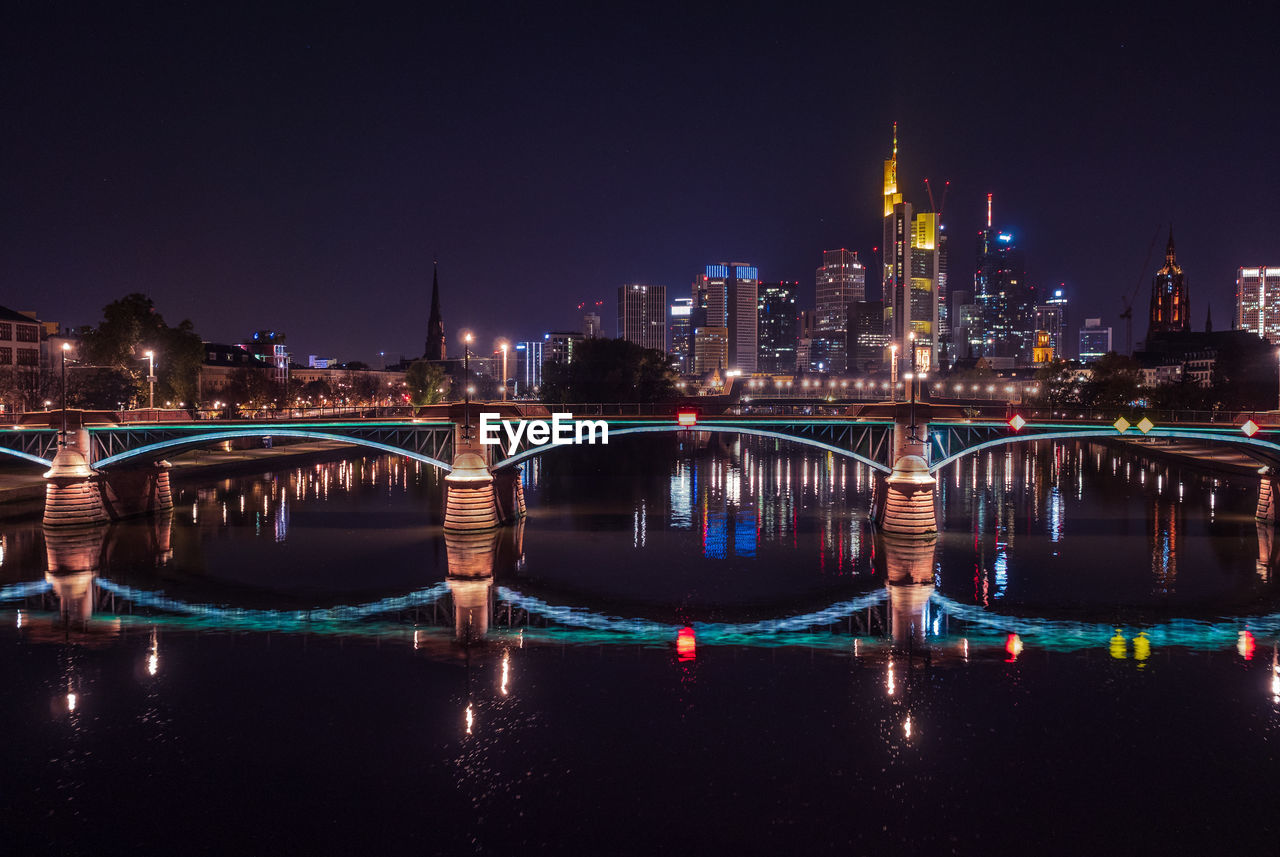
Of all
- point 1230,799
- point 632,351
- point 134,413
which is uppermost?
point 632,351

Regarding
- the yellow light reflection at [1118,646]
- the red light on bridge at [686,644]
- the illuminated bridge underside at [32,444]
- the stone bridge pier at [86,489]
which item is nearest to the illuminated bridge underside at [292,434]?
the stone bridge pier at [86,489]

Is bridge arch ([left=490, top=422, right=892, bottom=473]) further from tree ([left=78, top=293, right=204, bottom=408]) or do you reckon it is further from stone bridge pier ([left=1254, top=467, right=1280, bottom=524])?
tree ([left=78, top=293, right=204, bottom=408])

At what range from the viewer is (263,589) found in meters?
41.4

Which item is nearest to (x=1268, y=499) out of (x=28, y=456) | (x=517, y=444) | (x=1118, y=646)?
(x=1118, y=646)

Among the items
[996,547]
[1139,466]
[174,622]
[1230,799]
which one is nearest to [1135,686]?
[1230,799]

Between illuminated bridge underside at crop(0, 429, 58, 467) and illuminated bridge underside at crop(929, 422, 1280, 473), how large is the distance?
57.8m

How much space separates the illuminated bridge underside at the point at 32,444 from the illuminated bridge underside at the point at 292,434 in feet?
10.4

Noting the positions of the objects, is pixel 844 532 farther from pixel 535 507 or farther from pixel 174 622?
pixel 174 622

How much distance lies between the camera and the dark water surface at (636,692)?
20.3m

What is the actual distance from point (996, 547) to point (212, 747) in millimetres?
42564

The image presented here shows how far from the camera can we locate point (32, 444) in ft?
190

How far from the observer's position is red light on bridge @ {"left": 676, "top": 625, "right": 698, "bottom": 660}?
3158cm

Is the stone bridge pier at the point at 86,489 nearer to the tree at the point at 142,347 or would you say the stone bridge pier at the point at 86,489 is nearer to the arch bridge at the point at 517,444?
the arch bridge at the point at 517,444

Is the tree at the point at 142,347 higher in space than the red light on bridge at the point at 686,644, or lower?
higher
